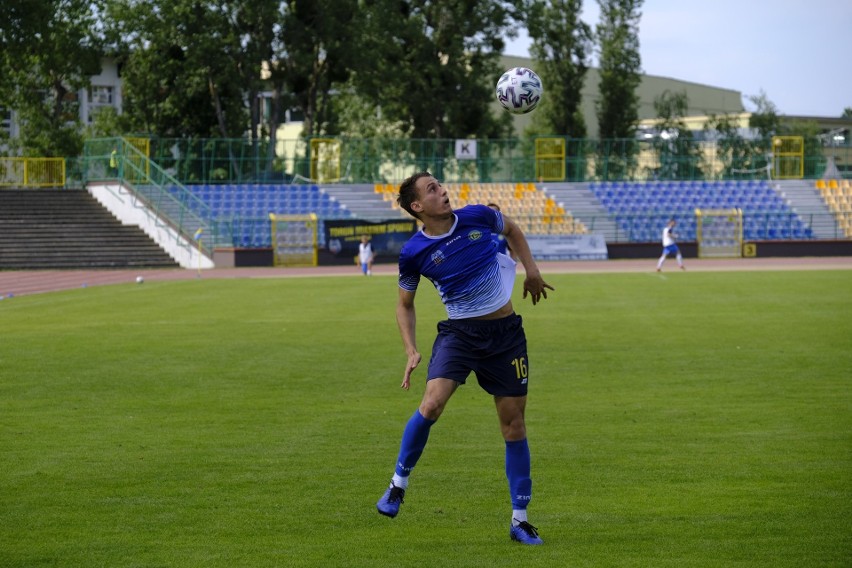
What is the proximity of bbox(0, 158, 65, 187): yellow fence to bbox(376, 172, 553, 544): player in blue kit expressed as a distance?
Result: 159 feet

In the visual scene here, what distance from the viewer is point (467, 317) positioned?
23.7ft

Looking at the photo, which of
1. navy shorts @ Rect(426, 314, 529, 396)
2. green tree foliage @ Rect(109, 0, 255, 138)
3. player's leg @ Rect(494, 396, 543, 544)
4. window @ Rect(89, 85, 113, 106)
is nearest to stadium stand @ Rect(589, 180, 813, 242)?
green tree foliage @ Rect(109, 0, 255, 138)

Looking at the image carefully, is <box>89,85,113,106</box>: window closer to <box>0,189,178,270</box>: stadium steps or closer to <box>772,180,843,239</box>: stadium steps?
<box>0,189,178,270</box>: stadium steps

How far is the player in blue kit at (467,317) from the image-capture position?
7.05 m

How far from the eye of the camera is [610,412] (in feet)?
38.3

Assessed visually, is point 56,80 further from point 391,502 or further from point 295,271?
point 391,502

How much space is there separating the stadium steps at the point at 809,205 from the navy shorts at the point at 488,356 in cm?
5065

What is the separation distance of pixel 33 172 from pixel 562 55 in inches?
1282

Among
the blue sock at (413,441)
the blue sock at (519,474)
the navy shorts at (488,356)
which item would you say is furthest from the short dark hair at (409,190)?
the blue sock at (519,474)

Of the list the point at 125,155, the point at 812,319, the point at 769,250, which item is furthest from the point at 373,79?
the point at 812,319

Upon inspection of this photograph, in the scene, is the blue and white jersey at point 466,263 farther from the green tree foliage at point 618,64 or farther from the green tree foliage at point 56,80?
the green tree foliage at point 618,64

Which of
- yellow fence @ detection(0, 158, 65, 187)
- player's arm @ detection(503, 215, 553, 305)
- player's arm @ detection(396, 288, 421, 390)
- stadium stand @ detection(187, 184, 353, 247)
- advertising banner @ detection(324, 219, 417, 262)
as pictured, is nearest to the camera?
player's arm @ detection(503, 215, 553, 305)

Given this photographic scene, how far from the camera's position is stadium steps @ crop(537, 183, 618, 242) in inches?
2135

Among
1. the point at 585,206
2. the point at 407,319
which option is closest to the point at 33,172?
the point at 585,206
